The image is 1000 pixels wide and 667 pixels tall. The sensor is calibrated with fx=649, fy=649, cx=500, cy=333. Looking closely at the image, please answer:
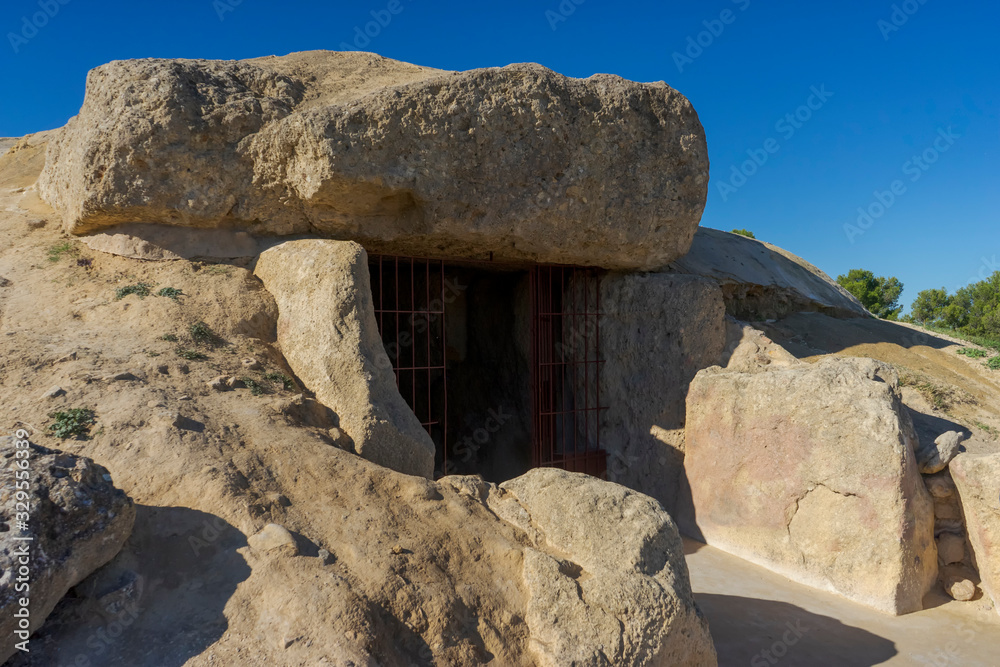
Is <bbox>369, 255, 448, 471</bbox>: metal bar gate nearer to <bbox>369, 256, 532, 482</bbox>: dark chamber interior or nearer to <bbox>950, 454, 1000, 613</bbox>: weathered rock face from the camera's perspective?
<bbox>369, 256, 532, 482</bbox>: dark chamber interior

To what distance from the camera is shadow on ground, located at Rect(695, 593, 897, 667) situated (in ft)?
15.7

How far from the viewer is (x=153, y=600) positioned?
322 cm

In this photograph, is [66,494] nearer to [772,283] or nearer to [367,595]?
[367,595]

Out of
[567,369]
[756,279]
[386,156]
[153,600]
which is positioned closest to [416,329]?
[567,369]

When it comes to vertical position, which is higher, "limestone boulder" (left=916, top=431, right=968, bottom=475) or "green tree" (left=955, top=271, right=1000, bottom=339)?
"green tree" (left=955, top=271, right=1000, bottom=339)

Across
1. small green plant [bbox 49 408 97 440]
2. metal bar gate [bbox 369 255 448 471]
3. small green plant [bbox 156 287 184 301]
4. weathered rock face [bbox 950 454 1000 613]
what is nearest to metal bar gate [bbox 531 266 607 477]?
metal bar gate [bbox 369 255 448 471]

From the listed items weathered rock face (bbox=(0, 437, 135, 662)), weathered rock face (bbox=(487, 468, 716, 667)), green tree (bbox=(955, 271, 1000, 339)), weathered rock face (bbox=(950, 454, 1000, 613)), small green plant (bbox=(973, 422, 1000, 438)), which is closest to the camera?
weathered rock face (bbox=(0, 437, 135, 662))

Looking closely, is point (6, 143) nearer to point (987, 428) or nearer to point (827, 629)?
point (827, 629)

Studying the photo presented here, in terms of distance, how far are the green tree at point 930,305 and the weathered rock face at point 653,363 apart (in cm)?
2046

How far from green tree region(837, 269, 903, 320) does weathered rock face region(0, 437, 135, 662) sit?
25557 mm

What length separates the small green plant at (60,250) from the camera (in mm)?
6409

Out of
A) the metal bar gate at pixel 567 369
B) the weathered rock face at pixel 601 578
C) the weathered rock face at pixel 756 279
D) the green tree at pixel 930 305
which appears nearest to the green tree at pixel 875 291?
the green tree at pixel 930 305

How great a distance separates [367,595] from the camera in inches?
134

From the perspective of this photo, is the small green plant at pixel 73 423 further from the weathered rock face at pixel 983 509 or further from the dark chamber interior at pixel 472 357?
the weathered rock face at pixel 983 509
